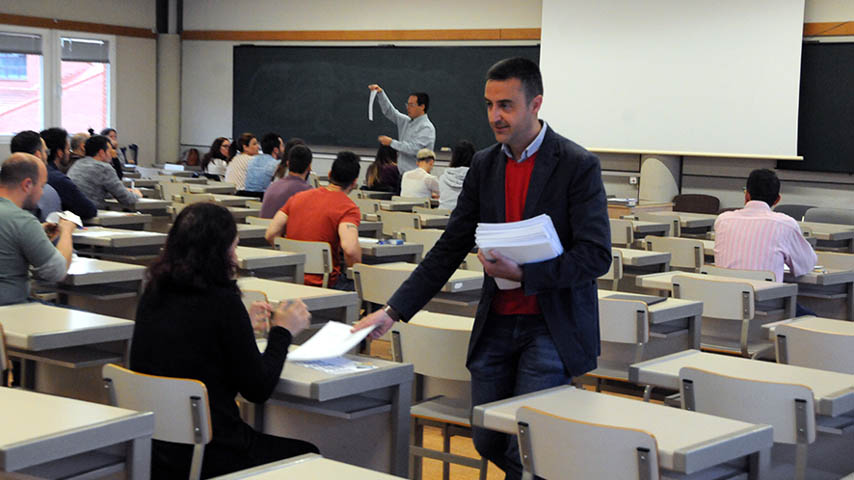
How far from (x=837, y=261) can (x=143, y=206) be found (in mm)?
5219

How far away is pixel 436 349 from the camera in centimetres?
334

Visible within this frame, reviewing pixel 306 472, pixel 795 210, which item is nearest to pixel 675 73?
pixel 795 210

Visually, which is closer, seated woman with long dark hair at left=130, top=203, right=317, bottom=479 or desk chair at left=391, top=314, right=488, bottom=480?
seated woman with long dark hair at left=130, top=203, right=317, bottom=479

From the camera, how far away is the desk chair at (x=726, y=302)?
15.2 ft

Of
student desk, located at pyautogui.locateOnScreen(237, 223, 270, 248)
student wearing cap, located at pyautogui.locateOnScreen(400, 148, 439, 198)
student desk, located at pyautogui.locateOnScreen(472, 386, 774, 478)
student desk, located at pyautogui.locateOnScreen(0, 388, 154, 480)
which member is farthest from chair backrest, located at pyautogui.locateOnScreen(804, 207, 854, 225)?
student desk, located at pyautogui.locateOnScreen(0, 388, 154, 480)

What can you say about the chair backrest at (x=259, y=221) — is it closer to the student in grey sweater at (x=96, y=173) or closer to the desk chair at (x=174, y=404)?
the student in grey sweater at (x=96, y=173)

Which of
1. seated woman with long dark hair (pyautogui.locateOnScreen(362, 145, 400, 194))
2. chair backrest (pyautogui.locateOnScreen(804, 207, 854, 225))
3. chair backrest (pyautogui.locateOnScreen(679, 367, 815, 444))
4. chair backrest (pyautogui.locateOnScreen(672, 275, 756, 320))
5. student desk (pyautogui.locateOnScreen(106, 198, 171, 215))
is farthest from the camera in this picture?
seated woman with long dark hair (pyautogui.locateOnScreen(362, 145, 400, 194))

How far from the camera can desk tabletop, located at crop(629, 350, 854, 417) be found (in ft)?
8.77

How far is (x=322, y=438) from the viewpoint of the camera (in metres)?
3.09

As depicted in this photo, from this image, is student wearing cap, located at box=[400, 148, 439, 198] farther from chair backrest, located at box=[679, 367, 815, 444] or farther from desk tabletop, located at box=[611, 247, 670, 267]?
chair backrest, located at box=[679, 367, 815, 444]

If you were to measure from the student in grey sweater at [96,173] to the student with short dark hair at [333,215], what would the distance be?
245 cm

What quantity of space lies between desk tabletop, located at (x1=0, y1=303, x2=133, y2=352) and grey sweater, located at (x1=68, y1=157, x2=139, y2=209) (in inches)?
164

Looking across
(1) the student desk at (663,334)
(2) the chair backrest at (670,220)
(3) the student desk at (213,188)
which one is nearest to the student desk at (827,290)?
(1) the student desk at (663,334)

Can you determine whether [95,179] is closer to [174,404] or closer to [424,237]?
[424,237]
